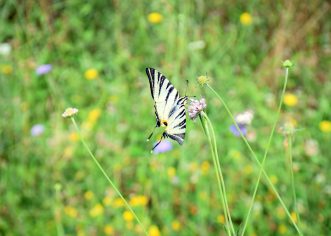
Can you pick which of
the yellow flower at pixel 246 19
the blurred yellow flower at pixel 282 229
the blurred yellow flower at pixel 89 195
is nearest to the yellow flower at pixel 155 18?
the yellow flower at pixel 246 19

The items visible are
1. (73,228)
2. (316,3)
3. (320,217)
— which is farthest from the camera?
(316,3)

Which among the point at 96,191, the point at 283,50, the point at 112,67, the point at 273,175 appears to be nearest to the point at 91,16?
the point at 112,67

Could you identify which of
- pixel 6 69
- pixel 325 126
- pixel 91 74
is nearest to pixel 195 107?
pixel 325 126

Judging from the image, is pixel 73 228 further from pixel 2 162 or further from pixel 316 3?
pixel 316 3

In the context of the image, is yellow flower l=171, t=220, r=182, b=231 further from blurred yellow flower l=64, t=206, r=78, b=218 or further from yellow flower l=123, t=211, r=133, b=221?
blurred yellow flower l=64, t=206, r=78, b=218

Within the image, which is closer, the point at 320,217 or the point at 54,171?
the point at 320,217

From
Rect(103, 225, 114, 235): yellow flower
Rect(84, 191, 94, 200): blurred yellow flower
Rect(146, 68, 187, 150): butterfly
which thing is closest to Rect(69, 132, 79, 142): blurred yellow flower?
Rect(84, 191, 94, 200): blurred yellow flower

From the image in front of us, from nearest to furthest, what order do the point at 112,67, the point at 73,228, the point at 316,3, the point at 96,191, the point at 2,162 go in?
the point at 73,228
the point at 96,191
the point at 2,162
the point at 112,67
the point at 316,3
